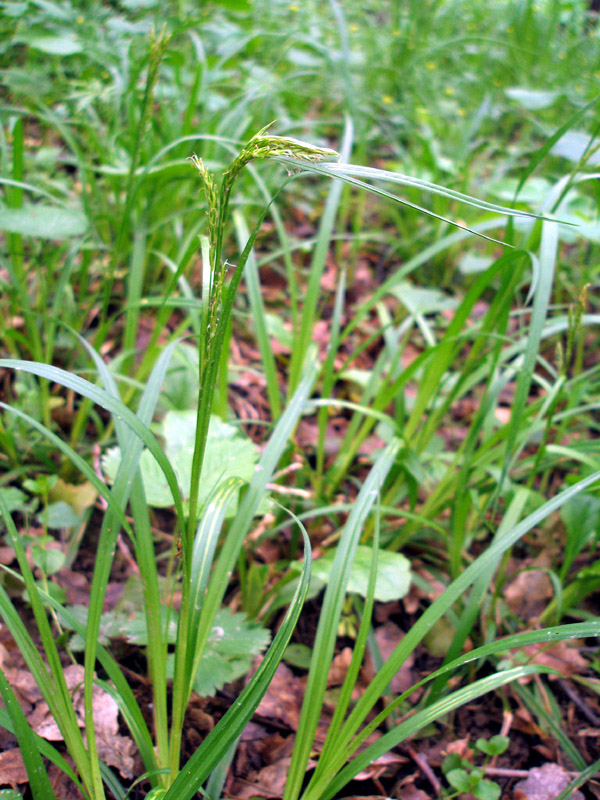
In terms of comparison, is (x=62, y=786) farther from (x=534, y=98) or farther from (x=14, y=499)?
(x=534, y=98)

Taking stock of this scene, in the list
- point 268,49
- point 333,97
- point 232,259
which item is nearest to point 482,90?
point 333,97

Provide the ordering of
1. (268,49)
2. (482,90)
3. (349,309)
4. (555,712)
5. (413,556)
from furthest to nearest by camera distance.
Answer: (482,90) < (268,49) < (349,309) < (413,556) < (555,712)

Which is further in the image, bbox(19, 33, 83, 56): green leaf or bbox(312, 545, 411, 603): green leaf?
bbox(19, 33, 83, 56): green leaf

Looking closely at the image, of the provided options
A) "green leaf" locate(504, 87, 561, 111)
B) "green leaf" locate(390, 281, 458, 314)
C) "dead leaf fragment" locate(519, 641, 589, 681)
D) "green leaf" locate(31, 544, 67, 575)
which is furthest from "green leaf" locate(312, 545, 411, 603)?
"green leaf" locate(504, 87, 561, 111)

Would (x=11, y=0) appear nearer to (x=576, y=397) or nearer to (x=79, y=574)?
(x=79, y=574)

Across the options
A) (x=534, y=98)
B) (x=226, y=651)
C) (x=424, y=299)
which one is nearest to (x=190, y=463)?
(x=226, y=651)

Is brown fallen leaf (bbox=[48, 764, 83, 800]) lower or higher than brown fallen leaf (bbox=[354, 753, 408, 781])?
higher

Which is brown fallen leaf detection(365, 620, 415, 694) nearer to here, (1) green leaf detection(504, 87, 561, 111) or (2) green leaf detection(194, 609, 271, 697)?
(2) green leaf detection(194, 609, 271, 697)
